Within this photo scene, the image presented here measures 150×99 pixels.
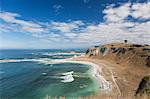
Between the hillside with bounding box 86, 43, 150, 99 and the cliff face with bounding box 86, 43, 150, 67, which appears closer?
the hillside with bounding box 86, 43, 150, 99

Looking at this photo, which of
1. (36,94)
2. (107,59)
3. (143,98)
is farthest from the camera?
(107,59)

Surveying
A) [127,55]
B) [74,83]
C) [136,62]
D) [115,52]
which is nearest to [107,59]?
[115,52]

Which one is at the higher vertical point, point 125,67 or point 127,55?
point 127,55

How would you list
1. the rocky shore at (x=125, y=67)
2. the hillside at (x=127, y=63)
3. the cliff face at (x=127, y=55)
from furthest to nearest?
the cliff face at (x=127, y=55), the hillside at (x=127, y=63), the rocky shore at (x=125, y=67)

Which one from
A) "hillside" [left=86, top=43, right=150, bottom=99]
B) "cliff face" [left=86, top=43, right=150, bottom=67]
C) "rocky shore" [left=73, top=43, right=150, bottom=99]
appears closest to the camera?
"rocky shore" [left=73, top=43, right=150, bottom=99]

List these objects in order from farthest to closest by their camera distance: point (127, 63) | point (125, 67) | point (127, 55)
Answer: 1. point (127, 55)
2. point (127, 63)
3. point (125, 67)

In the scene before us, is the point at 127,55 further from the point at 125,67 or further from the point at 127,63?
the point at 125,67

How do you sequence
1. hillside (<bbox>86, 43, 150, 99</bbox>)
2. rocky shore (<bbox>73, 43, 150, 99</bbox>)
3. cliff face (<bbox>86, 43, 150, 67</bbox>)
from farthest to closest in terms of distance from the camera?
cliff face (<bbox>86, 43, 150, 67</bbox>) < hillside (<bbox>86, 43, 150, 99</bbox>) < rocky shore (<bbox>73, 43, 150, 99</bbox>)

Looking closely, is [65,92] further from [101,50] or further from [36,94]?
[101,50]

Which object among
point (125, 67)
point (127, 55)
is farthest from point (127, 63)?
point (127, 55)

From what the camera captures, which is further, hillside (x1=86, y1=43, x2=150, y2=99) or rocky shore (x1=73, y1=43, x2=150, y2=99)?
hillside (x1=86, y1=43, x2=150, y2=99)

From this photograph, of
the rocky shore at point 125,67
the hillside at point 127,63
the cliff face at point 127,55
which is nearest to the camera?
the rocky shore at point 125,67
